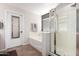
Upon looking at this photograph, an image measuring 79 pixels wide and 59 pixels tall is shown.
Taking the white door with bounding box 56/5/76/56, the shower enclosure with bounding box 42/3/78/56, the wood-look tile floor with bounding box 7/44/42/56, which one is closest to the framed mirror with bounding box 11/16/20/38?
the wood-look tile floor with bounding box 7/44/42/56

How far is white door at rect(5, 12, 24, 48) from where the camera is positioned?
1.48 m

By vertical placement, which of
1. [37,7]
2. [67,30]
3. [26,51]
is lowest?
[26,51]

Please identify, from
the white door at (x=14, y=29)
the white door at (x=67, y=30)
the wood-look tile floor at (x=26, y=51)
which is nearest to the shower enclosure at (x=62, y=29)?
the white door at (x=67, y=30)

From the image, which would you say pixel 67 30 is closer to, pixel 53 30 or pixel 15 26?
pixel 53 30

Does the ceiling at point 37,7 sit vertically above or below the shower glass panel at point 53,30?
above

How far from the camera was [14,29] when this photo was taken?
1501 millimetres

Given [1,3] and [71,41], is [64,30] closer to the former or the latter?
[71,41]

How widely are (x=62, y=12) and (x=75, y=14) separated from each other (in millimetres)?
194

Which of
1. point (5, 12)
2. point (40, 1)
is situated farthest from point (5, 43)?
point (40, 1)

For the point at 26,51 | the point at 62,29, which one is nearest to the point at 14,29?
the point at 26,51

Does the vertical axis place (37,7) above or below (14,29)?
above

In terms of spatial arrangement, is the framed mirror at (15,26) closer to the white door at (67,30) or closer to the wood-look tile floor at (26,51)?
the wood-look tile floor at (26,51)

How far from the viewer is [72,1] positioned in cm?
147

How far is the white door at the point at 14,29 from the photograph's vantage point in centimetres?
148
